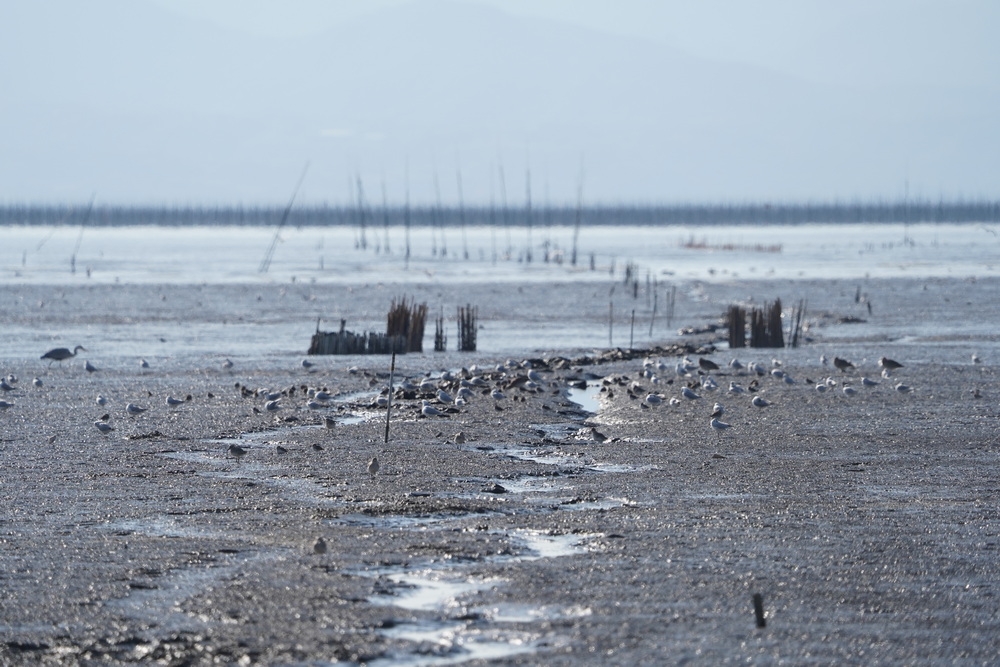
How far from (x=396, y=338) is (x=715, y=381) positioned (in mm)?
7194

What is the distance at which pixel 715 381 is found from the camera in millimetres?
17203

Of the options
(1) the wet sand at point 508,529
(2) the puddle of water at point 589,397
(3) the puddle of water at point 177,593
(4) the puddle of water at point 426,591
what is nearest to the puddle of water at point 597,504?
(1) the wet sand at point 508,529

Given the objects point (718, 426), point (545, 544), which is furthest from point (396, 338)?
point (545, 544)

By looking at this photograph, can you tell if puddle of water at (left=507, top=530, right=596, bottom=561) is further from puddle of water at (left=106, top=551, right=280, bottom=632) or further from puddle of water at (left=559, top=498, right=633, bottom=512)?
puddle of water at (left=106, top=551, right=280, bottom=632)

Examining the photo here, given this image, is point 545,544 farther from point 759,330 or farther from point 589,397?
point 759,330

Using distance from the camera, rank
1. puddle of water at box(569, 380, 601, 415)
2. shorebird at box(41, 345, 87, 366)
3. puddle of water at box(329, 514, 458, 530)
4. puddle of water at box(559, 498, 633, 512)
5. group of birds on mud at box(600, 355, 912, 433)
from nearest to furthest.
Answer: puddle of water at box(329, 514, 458, 530) < puddle of water at box(559, 498, 633, 512) < group of birds on mud at box(600, 355, 912, 433) < puddle of water at box(569, 380, 601, 415) < shorebird at box(41, 345, 87, 366)

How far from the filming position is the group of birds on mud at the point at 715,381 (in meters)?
15.5

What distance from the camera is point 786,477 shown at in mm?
10688

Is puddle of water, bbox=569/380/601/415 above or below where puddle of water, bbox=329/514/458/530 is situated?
below

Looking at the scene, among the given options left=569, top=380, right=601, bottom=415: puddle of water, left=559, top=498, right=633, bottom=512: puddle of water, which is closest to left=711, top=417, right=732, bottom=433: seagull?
left=569, top=380, right=601, bottom=415: puddle of water

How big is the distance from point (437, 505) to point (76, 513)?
249 cm

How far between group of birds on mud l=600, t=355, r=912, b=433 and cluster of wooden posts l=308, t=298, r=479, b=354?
4.31 metres

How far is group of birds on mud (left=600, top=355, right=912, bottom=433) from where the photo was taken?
611 inches

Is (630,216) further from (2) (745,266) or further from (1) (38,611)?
(1) (38,611)
